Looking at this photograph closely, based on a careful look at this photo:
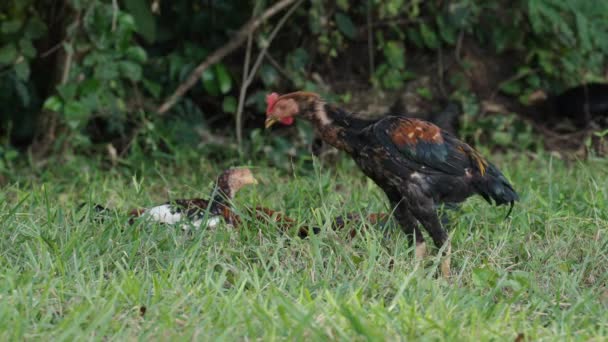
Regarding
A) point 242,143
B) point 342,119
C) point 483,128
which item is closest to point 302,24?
point 242,143

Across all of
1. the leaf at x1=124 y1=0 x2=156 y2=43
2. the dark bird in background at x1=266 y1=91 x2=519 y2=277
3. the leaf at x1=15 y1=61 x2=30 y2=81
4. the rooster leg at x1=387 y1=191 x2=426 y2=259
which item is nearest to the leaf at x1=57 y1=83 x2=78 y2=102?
the leaf at x1=15 y1=61 x2=30 y2=81

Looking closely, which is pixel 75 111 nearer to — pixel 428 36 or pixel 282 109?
pixel 282 109

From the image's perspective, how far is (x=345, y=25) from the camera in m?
7.61

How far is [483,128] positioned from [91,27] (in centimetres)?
314

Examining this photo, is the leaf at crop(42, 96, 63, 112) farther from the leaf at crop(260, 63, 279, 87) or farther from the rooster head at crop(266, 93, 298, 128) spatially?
the rooster head at crop(266, 93, 298, 128)

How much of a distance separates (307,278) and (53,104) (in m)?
3.45

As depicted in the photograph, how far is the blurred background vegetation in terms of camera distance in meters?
6.82

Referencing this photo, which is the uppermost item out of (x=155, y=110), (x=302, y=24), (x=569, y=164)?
(x=302, y=24)

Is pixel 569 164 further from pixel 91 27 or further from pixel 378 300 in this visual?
pixel 378 300

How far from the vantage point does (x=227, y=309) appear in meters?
3.36

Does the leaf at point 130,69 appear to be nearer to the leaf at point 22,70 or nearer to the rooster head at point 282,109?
the leaf at point 22,70

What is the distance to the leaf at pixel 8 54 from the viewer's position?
667 cm

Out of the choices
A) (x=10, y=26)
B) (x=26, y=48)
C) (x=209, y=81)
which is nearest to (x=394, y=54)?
(x=209, y=81)

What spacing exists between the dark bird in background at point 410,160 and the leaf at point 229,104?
2996 millimetres
